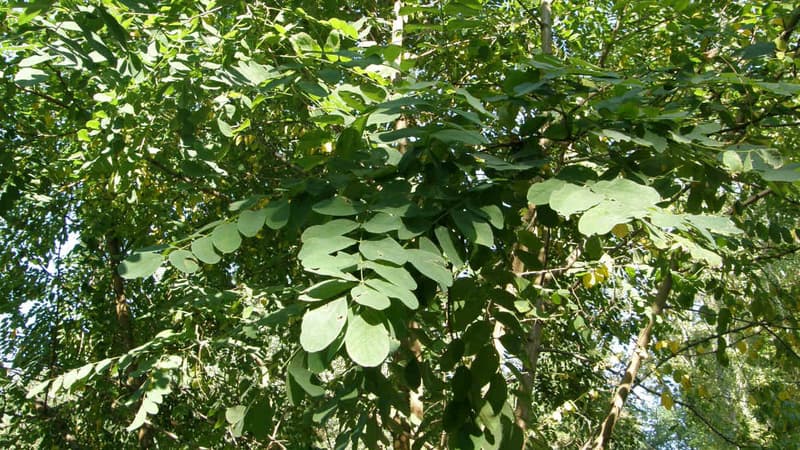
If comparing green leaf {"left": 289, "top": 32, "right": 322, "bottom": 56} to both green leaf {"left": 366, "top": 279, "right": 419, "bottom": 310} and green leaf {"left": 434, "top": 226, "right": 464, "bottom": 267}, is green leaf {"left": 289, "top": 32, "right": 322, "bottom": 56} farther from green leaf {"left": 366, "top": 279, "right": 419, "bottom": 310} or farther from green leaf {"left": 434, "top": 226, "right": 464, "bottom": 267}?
green leaf {"left": 366, "top": 279, "right": 419, "bottom": 310}

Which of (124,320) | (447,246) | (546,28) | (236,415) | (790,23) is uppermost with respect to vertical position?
(447,246)

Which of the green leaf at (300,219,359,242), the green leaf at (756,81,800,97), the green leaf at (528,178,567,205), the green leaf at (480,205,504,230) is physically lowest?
the green leaf at (480,205,504,230)

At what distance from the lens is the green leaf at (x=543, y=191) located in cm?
129

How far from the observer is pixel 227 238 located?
1366 millimetres

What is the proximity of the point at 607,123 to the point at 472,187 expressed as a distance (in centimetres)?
37

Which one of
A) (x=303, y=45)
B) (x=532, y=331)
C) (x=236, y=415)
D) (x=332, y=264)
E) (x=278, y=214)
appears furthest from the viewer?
(x=532, y=331)

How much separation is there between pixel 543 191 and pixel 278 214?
0.58m

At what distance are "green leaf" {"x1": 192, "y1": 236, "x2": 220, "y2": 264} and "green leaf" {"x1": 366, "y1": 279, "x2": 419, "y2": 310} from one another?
1.44ft

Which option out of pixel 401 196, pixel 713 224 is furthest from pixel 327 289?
pixel 713 224

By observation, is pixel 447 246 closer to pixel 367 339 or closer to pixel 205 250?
pixel 367 339

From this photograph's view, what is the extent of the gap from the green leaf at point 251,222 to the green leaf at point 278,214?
0.04 feet

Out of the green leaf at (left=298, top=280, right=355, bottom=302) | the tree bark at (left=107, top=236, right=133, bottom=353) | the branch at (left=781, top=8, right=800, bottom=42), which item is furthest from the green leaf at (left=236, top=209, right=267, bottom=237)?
the tree bark at (left=107, top=236, right=133, bottom=353)

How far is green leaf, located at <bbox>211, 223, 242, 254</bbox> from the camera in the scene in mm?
1334

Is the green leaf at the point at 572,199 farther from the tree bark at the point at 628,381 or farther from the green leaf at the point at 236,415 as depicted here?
the tree bark at the point at 628,381
